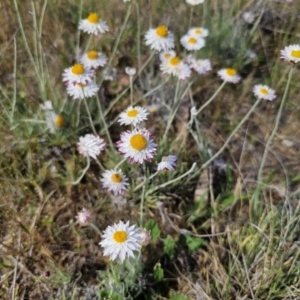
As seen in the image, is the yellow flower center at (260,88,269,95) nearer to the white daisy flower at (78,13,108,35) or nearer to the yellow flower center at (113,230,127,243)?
the white daisy flower at (78,13,108,35)

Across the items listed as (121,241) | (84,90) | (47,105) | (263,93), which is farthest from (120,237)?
(263,93)

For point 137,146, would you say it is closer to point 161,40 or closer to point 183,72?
point 183,72

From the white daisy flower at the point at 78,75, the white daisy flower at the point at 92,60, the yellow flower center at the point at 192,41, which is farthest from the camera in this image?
the yellow flower center at the point at 192,41

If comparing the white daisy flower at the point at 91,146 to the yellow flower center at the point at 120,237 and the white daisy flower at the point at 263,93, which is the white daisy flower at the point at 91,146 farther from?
the white daisy flower at the point at 263,93

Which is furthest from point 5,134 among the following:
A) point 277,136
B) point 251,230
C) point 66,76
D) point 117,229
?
point 277,136

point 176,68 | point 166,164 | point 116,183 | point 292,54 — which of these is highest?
point 292,54

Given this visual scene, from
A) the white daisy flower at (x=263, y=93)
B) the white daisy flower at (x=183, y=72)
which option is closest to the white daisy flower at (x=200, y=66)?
the white daisy flower at (x=183, y=72)

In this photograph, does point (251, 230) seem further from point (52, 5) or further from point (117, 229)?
point (52, 5)
